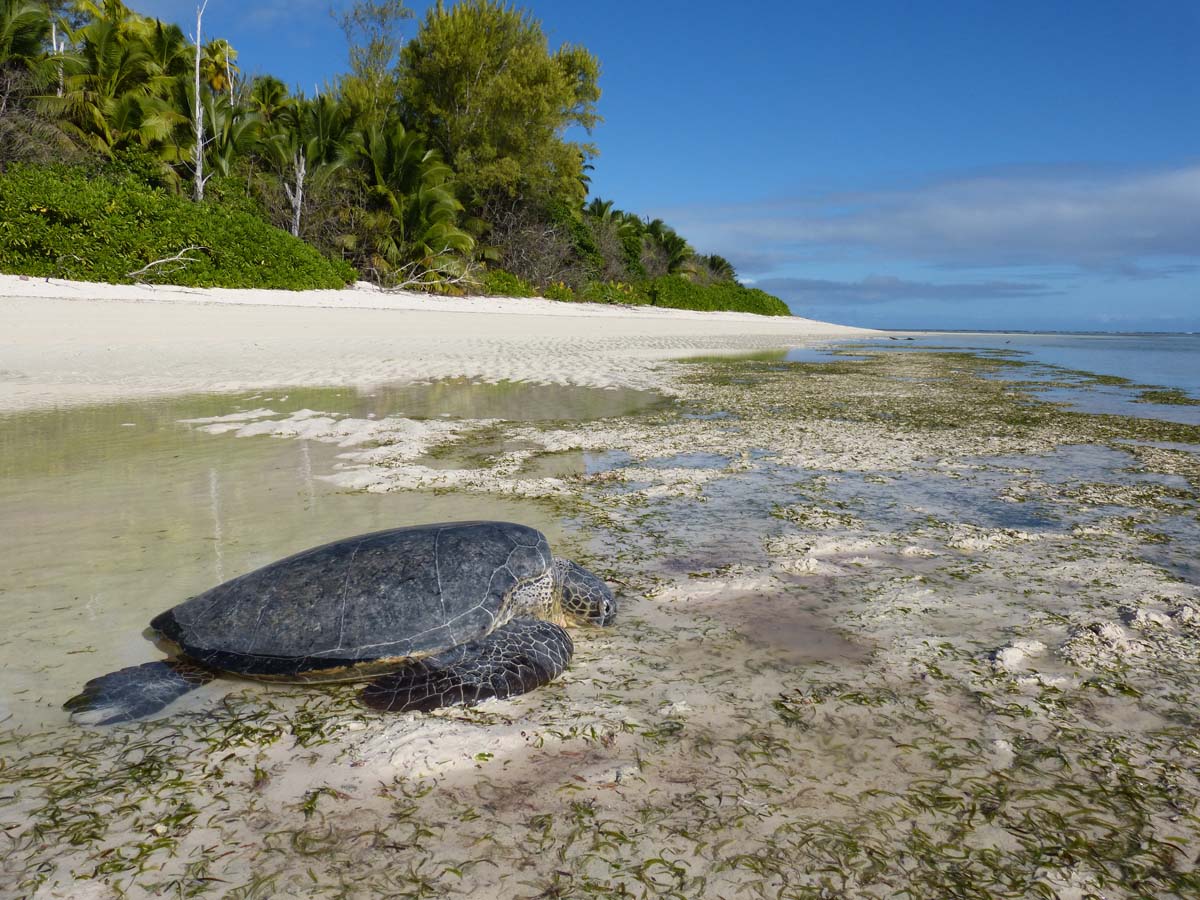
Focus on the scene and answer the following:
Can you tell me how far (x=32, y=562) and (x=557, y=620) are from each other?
10.5 ft

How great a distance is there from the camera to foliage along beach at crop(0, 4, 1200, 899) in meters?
1.98

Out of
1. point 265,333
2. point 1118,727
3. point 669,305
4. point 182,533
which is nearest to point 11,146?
point 265,333

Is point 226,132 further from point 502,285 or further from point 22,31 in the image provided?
point 502,285

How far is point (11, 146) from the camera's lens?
74.3ft

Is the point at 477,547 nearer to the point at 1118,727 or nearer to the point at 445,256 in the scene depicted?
the point at 1118,727

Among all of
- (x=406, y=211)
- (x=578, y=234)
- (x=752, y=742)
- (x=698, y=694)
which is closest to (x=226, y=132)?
(x=406, y=211)

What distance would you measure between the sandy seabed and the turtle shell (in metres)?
0.20

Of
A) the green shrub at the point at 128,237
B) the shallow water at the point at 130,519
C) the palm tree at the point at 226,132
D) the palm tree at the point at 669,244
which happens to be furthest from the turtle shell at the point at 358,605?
the palm tree at the point at 669,244

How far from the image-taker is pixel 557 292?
3691 cm

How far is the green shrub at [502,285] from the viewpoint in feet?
107

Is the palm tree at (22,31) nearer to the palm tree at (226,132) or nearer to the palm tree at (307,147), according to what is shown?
the palm tree at (226,132)

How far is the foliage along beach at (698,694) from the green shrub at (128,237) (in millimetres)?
11220

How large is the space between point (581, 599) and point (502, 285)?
103ft

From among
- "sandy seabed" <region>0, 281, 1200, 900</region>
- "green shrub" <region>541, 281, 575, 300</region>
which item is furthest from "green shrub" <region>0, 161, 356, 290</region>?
"sandy seabed" <region>0, 281, 1200, 900</region>
